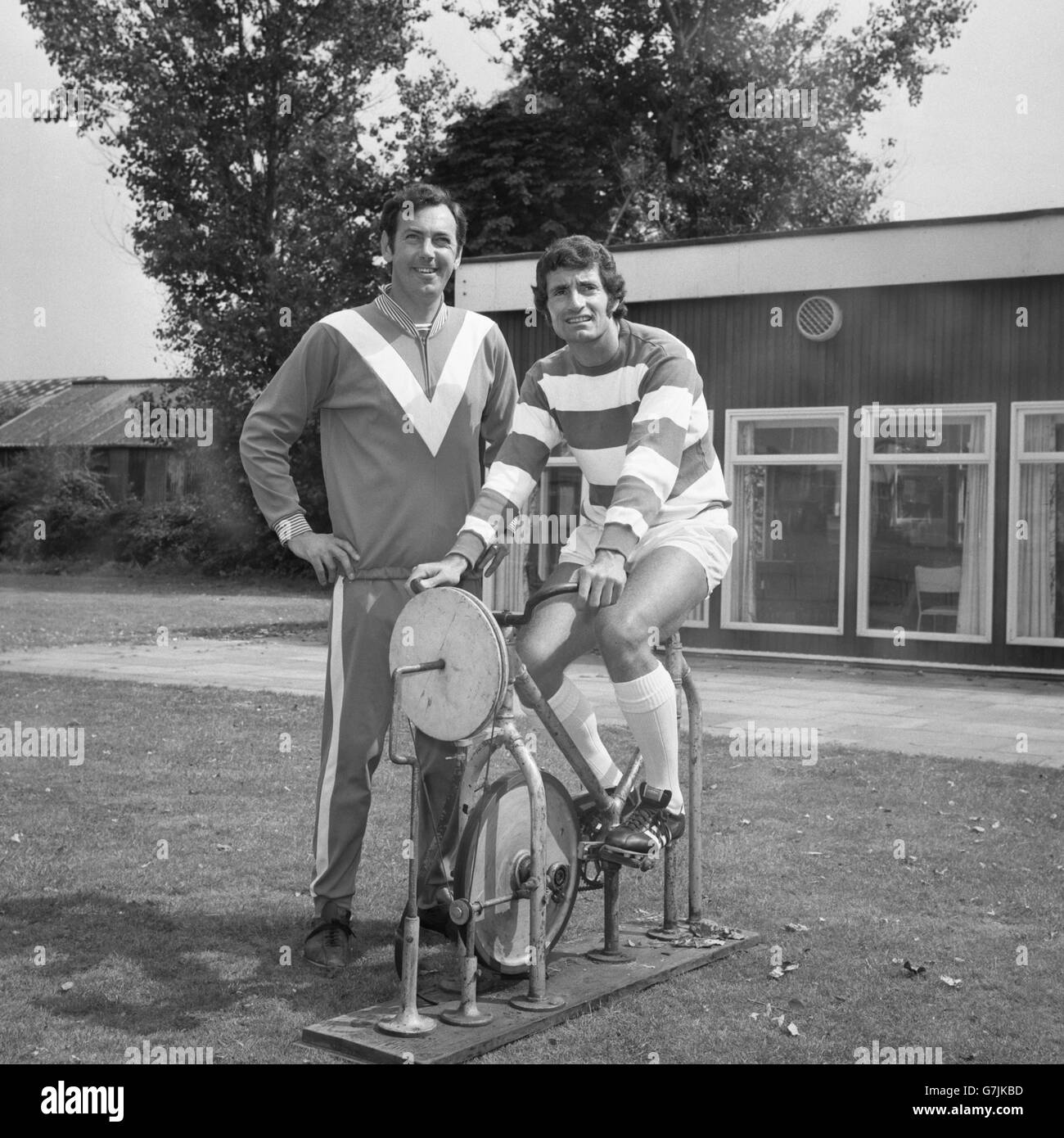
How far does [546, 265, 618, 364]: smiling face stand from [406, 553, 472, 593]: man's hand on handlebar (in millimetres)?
731

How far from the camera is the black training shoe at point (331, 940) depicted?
4539mm

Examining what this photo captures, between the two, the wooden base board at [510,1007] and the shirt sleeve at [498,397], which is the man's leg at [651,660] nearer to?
the wooden base board at [510,1007]

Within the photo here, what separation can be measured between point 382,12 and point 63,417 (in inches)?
850

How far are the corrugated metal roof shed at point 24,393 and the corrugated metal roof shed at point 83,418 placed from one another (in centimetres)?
38

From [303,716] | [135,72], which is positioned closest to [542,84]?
[135,72]

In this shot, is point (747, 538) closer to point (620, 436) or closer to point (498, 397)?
point (498, 397)

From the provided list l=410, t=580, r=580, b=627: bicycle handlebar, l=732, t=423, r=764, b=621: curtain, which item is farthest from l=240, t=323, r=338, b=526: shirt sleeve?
l=732, t=423, r=764, b=621: curtain

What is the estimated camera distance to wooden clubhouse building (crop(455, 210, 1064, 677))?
13.9 m

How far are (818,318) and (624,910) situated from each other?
10.5m

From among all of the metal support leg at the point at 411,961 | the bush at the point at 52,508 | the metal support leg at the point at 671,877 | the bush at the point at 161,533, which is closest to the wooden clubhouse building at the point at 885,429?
A: the metal support leg at the point at 671,877

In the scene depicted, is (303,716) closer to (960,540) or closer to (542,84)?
(960,540)

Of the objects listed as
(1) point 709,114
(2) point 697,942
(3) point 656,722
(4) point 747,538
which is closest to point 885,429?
(4) point 747,538

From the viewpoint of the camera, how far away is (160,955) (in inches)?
184

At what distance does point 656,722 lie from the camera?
14.1 ft
